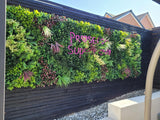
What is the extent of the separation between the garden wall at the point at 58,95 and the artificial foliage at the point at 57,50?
25 centimetres

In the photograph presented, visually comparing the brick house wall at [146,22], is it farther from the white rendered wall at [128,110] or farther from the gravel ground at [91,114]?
the white rendered wall at [128,110]

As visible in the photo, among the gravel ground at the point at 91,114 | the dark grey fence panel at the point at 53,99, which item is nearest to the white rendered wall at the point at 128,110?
the gravel ground at the point at 91,114

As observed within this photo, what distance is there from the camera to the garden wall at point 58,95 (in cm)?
307

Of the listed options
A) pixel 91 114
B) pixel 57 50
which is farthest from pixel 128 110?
pixel 57 50

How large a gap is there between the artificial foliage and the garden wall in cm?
25

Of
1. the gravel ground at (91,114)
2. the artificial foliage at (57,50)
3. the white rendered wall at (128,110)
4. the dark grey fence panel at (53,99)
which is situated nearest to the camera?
the white rendered wall at (128,110)

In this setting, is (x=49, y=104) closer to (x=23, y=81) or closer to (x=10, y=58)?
(x=23, y=81)

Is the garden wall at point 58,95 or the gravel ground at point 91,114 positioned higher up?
the garden wall at point 58,95

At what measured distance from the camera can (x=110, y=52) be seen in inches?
181

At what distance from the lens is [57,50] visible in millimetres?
3414

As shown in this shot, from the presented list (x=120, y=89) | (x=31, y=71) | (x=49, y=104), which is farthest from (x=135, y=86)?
(x=31, y=71)

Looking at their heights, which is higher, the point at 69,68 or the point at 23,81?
the point at 69,68

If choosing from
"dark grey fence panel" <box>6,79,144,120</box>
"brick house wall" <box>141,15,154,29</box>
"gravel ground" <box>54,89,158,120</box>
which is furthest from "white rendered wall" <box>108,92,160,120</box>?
"brick house wall" <box>141,15,154,29</box>

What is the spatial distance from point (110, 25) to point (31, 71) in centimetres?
347
